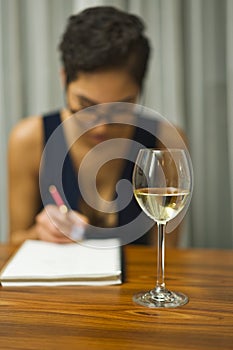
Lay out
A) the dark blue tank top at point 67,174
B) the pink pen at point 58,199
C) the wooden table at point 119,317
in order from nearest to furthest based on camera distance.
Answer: the wooden table at point 119,317, the pink pen at point 58,199, the dark blue tank top at point 67,174

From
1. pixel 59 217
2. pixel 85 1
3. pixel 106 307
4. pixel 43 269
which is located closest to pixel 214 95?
pixel 85 1

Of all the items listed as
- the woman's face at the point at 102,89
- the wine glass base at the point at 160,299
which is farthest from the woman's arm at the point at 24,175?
the wine glass base at the point at 160,299

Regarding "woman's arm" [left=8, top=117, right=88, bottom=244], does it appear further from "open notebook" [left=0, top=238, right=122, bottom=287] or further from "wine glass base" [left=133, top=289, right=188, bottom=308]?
"wine glass base" [left=133, top=289, right=188, bottom=308]

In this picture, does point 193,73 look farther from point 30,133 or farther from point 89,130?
point 30,133

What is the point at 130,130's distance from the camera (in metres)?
1.73

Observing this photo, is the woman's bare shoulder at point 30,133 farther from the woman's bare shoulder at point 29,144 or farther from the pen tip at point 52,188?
the pen tip at point 52,188

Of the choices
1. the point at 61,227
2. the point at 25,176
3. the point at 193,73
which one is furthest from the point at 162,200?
the point at 193,73

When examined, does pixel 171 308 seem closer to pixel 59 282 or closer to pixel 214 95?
pixel 59 282

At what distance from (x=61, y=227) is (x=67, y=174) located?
0.50 meters

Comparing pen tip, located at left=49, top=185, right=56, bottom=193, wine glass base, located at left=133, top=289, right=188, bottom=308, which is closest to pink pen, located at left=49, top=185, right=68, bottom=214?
pen tip, located at left=49, top=185, right=56, bottom=193

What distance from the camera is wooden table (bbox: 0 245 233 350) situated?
61 cm

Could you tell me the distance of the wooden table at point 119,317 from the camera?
609mm

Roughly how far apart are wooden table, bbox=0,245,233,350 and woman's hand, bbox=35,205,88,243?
293mm

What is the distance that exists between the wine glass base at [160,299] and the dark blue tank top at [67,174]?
33.4 inches
